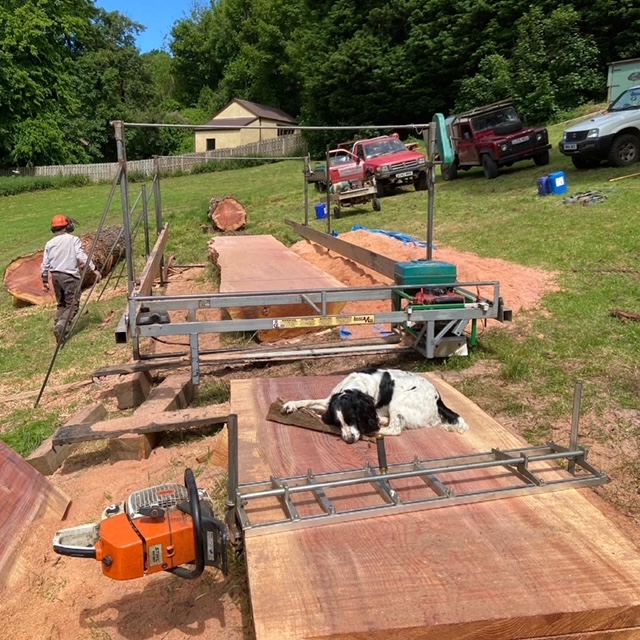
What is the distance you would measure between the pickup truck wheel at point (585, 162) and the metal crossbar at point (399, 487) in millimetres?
14000

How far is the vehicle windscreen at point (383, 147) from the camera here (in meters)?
18.8

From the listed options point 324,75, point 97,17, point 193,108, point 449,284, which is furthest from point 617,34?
point 193,108

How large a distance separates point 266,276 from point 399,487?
19.4 ft

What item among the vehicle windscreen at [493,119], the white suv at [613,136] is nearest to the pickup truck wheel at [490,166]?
the vehicle windscreen at [493,119]

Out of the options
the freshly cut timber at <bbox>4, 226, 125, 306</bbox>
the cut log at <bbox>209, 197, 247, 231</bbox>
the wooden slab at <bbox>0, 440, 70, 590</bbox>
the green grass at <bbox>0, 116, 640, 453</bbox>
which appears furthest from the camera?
the cut log at <bbox>209, 197, 247, 231</bbox>

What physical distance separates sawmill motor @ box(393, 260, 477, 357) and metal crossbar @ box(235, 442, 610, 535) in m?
2.61

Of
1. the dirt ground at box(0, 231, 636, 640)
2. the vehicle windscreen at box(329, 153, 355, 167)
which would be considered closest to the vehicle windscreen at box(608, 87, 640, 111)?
the vehicle windscreen at box(329, 153, 355, 167)

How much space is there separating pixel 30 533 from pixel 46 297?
8.66m

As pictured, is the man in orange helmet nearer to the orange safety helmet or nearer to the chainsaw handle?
the orange safety helmet

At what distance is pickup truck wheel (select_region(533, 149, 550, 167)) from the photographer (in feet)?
56.3

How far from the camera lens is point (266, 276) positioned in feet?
28.4

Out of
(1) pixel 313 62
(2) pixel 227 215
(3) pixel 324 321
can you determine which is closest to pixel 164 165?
(1) pixel 313 62

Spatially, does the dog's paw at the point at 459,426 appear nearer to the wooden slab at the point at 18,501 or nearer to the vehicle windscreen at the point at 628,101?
the wooden slab at the point at 18,501

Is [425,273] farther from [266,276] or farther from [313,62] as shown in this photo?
[313,62]
